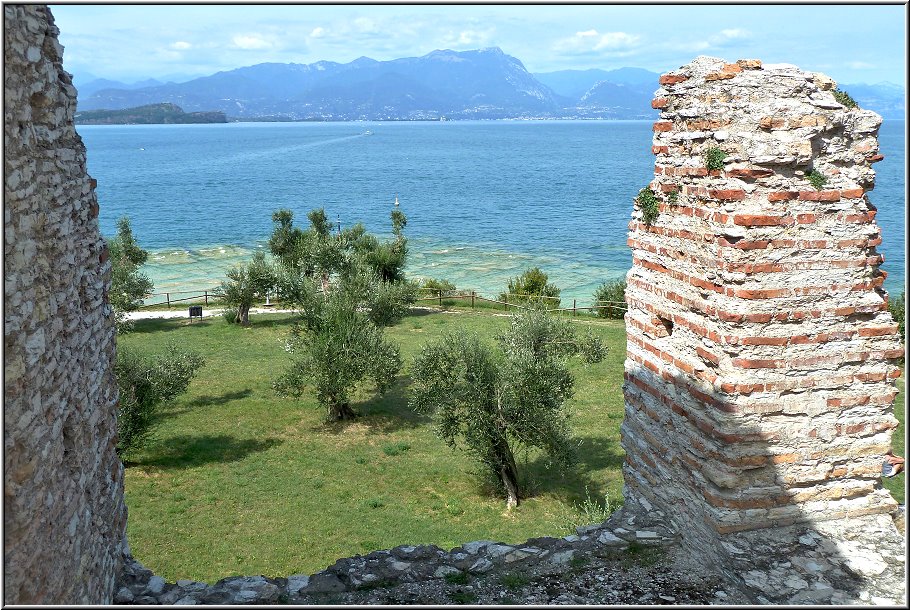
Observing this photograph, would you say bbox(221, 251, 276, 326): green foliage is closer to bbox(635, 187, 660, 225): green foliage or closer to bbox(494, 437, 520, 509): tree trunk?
bbox(494, 437, 520, 509): tree trunk

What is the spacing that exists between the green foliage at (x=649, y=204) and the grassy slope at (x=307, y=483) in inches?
372

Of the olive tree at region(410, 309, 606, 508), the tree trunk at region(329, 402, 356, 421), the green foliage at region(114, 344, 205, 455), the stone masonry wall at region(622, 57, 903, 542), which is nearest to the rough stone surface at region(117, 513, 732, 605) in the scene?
the stone masonry wall at region(622, 57, 903, 542)

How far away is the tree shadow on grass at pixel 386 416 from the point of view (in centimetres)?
2181

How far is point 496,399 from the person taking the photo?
16.0 m

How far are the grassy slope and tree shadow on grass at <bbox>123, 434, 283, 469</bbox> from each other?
54 millimetres

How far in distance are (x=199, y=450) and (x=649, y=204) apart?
1692 centimetres

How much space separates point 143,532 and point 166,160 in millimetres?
183610

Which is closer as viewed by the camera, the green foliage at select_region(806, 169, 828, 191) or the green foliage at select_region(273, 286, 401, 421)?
the green foliage at select_region(806, 169, 828, 191)

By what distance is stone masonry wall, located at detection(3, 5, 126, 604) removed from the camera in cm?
399

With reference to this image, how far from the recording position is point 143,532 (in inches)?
577

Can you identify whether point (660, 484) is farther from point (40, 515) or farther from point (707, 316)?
point (40, 515)

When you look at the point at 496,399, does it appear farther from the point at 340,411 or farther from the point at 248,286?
the point at 248,286

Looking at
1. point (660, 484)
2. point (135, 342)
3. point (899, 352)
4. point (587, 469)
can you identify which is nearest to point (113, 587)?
point (660, 484)

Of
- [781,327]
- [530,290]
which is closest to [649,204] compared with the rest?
[781,327]
